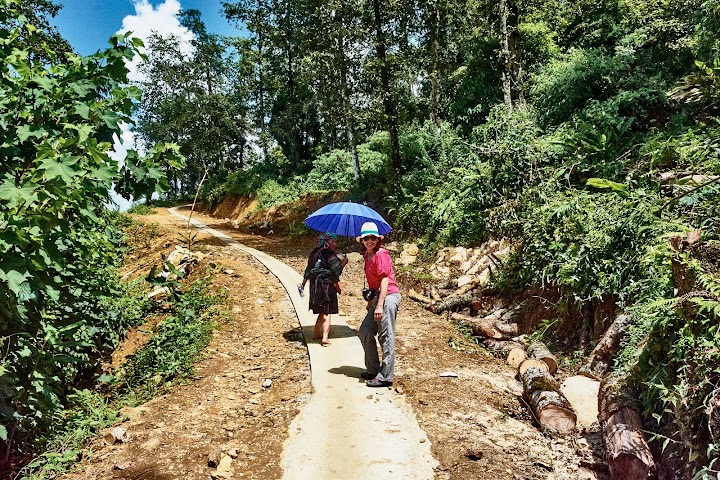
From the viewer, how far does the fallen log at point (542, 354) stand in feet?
21.5

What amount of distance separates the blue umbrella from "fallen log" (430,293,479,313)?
3.03m

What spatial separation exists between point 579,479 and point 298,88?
3039 cm

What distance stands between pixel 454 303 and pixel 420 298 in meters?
1.07

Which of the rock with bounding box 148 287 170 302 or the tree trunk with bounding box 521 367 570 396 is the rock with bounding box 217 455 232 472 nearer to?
the tree trunk with bounding box 521 367 570 396

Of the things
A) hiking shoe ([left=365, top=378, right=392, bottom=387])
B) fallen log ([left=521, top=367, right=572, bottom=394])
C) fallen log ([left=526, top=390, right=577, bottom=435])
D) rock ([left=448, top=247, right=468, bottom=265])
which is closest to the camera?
fallen log ([left=526, top=390, right=577, bottom=435])

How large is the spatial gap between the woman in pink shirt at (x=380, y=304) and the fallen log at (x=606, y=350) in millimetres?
2859

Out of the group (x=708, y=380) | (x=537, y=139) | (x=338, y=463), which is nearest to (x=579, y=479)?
(x=708, y=380)

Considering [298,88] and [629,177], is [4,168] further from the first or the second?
[298,88]

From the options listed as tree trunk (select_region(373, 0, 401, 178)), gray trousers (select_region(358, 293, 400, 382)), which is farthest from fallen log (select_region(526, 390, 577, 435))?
tree trunk (select_region(373, 0, 401, 178))

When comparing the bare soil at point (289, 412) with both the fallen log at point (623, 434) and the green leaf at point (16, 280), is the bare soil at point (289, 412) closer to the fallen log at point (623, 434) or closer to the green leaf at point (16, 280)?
the fallen log at point (623, 434)

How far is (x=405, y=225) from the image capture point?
14758 mm

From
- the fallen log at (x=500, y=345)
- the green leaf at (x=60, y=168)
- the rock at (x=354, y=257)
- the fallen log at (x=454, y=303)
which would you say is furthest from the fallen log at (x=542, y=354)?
the rock at (x=354, y=257)

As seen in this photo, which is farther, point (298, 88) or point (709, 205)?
point (298, 88)

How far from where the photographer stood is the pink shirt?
5.80 metres
